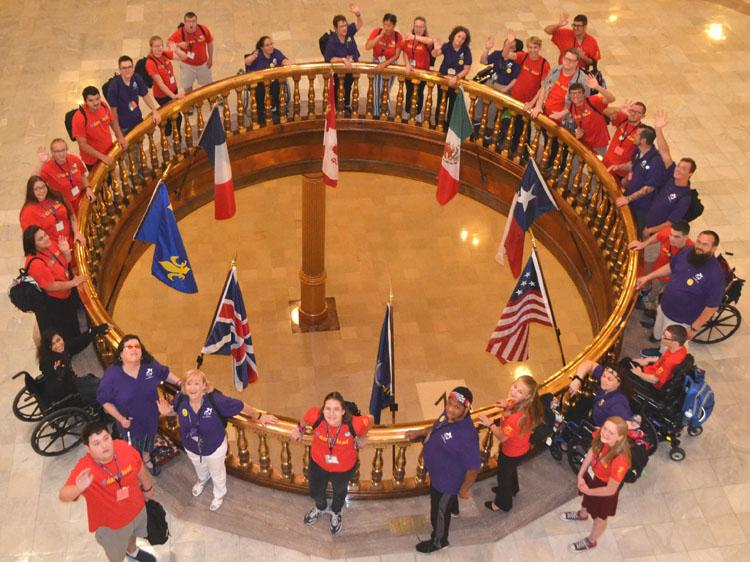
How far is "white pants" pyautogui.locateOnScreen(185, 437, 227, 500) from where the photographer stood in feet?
22.3

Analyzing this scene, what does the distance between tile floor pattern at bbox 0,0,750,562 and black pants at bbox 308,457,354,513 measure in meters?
0.50

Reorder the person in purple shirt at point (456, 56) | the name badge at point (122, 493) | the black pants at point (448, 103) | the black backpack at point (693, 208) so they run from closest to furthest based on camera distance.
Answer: the name badge at point (122, 493) < the black backpack at point (693, 208) < the person in purple shirt at point (456, 56) < the black pants at point (448, 103)

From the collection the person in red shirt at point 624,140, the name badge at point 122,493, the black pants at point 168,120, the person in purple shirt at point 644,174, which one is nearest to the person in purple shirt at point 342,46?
the black pants at point 168,120

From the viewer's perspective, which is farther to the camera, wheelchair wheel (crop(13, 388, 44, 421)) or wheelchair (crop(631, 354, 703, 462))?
wheelchair (crop(631, 354, 703, 462))

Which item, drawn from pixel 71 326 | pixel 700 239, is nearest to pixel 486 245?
pixel 700 239

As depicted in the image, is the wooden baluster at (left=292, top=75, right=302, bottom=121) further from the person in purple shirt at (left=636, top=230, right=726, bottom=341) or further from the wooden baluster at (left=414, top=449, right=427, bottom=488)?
the wooden baluster at (left=414, top=449, right=427, bottom=488)

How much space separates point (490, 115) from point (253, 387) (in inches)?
195

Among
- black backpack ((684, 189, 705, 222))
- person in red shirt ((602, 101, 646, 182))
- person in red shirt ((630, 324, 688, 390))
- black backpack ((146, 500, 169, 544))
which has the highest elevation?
person in red shirt ((602, 101, 646, 182))

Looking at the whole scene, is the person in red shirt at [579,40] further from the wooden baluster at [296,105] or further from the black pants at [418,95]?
the wooden baluster at [296,105]

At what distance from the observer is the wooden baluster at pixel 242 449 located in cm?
705

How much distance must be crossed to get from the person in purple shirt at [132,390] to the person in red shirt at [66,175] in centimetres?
236

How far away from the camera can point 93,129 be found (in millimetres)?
9227

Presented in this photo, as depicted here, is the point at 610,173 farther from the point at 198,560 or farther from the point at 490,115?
the point at 198,560

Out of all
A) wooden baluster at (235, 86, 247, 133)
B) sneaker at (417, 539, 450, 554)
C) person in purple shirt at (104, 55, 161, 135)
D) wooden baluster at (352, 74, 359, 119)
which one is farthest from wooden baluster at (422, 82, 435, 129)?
sneaker at (417, 539, 450, 554)
